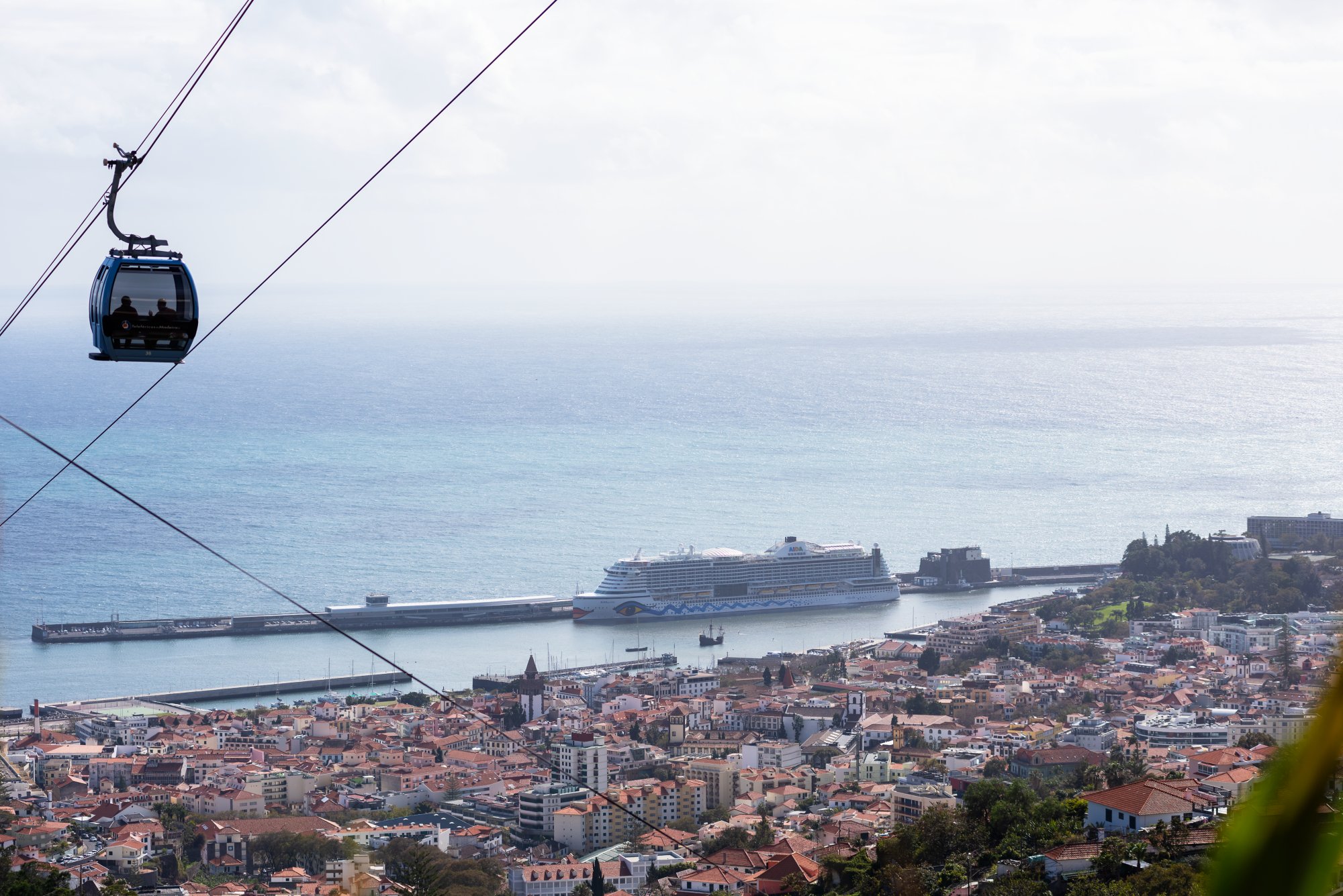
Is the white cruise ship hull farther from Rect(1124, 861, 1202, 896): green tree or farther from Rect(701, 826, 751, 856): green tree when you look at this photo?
Rect(1124, 861, 1202, 896): green tree

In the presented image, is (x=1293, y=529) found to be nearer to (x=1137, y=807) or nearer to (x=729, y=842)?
(x=729, y=842)

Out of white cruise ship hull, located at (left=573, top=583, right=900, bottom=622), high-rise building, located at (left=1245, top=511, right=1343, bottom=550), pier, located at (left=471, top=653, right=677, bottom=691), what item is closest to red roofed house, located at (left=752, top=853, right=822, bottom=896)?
pier, located at (left=471, top=653, right=677, bottom=691)

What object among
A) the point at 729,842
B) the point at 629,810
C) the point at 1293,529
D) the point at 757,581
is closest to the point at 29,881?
the point at 729,842

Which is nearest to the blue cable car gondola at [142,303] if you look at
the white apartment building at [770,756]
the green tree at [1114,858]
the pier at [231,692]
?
the green tree at [1114,858]

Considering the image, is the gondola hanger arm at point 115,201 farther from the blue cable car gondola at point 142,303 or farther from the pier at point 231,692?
the pier at point 231,692

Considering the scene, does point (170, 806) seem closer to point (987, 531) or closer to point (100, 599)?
point (100, 599)
